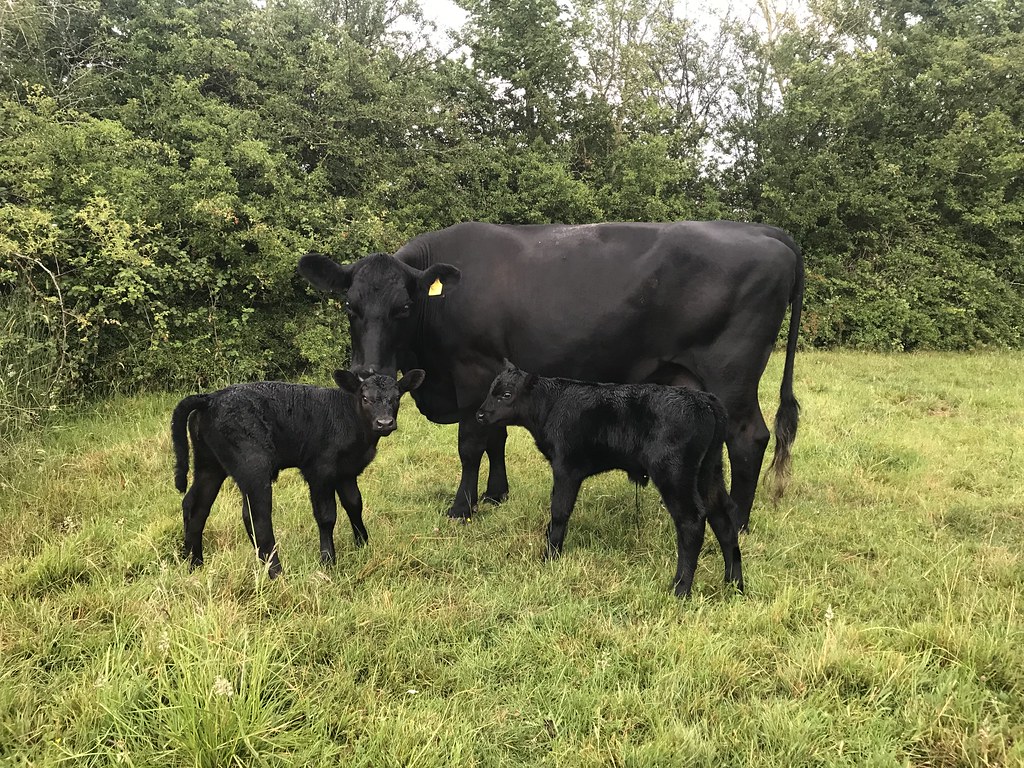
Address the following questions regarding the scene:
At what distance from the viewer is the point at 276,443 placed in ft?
12.4

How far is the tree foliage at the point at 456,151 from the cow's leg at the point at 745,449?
683 cm

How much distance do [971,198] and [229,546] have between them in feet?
63.4

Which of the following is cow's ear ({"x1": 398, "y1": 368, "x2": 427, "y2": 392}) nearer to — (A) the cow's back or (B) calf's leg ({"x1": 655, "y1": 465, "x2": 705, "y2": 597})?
(A) the cow's back

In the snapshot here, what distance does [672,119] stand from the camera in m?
18.6

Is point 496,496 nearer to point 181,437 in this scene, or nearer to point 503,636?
point 503,636

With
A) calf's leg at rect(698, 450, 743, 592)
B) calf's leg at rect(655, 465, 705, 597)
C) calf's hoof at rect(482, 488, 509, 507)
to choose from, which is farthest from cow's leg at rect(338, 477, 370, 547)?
calf's leg at rect(698, 450, 743, 592)

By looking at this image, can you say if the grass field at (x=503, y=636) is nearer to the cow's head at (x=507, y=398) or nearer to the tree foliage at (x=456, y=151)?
the cow's head at (x=507, y=398)

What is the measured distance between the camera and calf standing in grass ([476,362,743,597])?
11.8 feet

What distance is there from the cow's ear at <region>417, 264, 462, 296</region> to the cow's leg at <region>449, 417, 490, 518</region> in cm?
114

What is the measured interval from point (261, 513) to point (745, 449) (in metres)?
3.42

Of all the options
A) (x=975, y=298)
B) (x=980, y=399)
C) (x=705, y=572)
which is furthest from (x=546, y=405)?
(x=975, y=298)

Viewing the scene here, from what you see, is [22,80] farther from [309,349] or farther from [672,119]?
[672,119]

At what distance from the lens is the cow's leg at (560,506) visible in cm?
405

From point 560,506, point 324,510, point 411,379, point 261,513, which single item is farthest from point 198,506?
point 560,506
